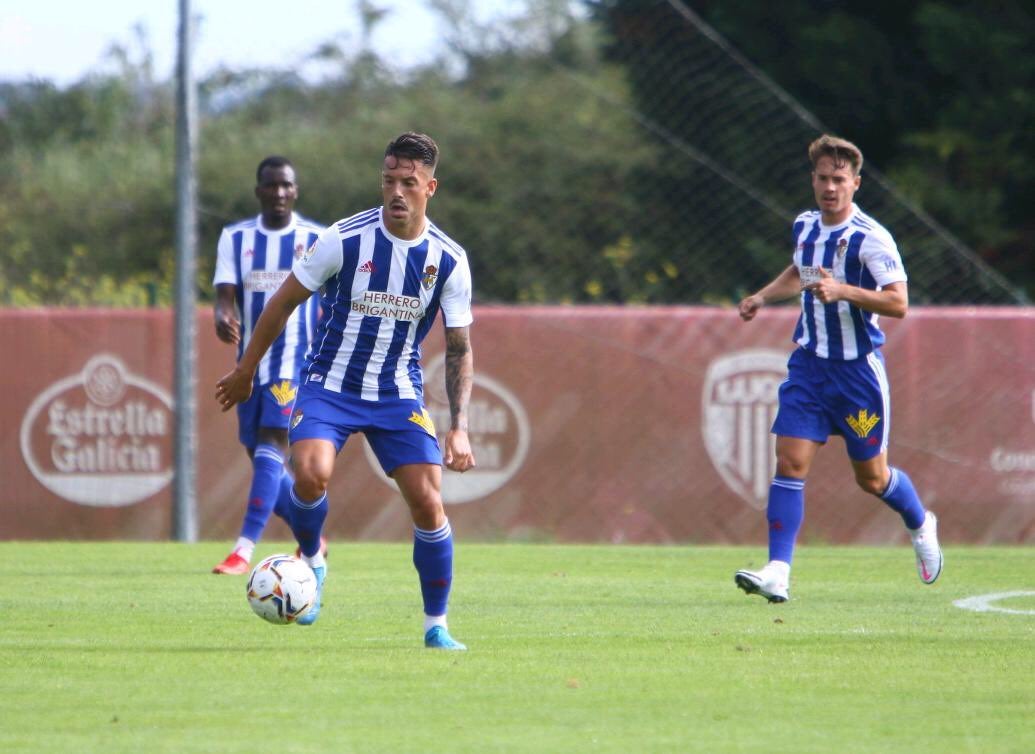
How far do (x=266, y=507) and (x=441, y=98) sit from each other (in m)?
24.7

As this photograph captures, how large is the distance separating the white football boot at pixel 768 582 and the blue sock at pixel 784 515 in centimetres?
11

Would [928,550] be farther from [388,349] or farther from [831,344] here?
[388,349]

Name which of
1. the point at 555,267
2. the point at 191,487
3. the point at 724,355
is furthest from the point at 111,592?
the point at 555,267

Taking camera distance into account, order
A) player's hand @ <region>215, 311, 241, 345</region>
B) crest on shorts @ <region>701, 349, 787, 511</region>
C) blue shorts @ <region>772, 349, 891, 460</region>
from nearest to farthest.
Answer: blue shorts @ <region>772, 349, 891, 460</region> → player's hand @ <region>215, 311, 241, 345</region> → crest on shorts @ <region>701, 349, 787, 511</region>

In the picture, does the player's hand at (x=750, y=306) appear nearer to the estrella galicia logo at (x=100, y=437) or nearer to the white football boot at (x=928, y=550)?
the white football boot at (x=928, y=550)

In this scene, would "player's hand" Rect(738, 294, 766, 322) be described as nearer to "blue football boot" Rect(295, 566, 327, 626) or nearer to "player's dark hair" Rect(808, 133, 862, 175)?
"player's dark hair" Rect(808, 133, 862, 175)

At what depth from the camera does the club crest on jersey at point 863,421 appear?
8539mm

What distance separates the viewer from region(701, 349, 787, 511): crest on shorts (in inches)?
522

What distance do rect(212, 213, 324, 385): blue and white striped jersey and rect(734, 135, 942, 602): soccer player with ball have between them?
9.42 ft

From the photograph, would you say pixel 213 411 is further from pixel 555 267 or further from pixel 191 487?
pixel 555 267

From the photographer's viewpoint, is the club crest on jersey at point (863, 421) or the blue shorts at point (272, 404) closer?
the club crest on jersey at point (863, 421)

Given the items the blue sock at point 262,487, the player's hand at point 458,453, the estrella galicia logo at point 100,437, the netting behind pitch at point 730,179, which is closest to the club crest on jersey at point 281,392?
the blue sock at point 262,487

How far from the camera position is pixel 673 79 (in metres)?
18.0

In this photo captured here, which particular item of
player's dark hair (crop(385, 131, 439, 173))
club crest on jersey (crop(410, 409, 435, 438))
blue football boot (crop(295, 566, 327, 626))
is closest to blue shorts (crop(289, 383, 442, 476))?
club crest on jersey (crop(410, 409, 435, 438))
